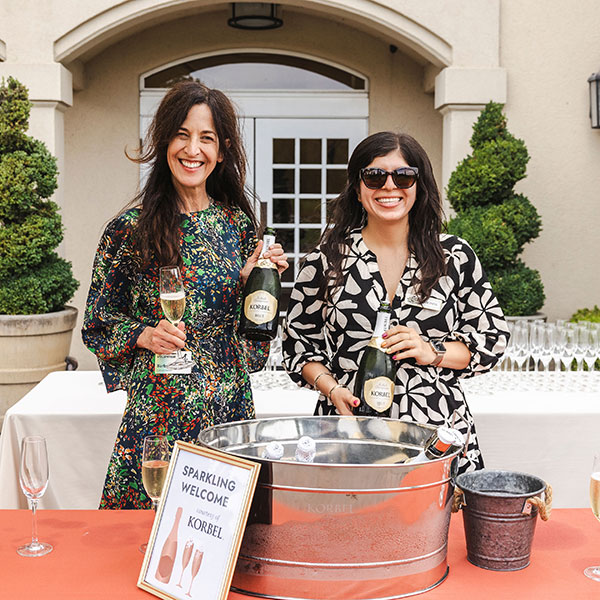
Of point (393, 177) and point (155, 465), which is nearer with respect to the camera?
point (155, 465)

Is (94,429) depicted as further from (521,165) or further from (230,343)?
(521,165)

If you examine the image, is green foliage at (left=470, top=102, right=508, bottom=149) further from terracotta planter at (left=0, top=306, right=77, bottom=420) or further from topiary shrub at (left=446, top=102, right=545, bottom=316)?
terracotta planter at (left=0, top=306, right=77, bottom=420)

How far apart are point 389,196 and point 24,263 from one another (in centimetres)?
435

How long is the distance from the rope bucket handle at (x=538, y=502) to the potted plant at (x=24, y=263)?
4777 millimetres

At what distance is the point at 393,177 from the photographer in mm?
2092

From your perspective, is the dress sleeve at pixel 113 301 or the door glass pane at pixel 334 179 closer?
the dress sleeve at pixel 113 301

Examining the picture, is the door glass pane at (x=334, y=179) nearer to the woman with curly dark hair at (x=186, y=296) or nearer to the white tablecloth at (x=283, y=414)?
the white tablecloth at (x=283, y=414)

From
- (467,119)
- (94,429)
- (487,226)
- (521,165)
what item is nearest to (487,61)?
(467,119)

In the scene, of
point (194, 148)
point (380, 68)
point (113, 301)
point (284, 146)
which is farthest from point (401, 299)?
point (380, 68)

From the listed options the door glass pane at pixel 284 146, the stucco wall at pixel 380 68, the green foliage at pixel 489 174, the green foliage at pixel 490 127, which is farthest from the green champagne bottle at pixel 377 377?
the door glass pane at pixel 284 146

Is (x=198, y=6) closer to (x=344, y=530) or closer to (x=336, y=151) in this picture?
(x=336, y=151)

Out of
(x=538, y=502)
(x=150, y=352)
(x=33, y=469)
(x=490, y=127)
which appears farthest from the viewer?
(x=490, y=127)

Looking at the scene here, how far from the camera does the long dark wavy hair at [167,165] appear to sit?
213cm

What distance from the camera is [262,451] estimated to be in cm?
165
